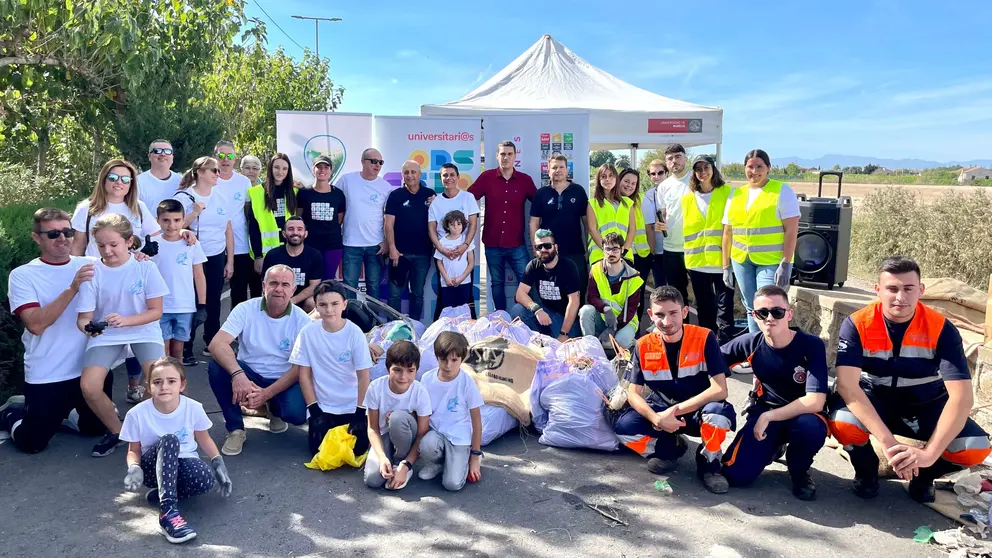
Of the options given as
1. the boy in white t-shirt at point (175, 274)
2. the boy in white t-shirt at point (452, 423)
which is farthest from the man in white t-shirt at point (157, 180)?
the boy in white t-shirt at point (452, 423)

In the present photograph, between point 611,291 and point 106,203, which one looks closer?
point 106,203

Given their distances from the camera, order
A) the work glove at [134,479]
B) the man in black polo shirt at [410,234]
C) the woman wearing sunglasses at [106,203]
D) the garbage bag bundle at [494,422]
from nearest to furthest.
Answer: the work glove at [134,479] → the garbage bag bundle at [494,422] → the woman wearing sunglasses at [106,203] → the man in black polo shirt at [410,234]

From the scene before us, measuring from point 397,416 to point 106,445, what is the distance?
1812 mm

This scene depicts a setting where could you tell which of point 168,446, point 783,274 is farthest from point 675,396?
point 168,446

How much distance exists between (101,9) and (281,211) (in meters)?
2.87

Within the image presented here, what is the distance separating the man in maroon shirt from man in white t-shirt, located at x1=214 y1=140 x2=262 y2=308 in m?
2.30

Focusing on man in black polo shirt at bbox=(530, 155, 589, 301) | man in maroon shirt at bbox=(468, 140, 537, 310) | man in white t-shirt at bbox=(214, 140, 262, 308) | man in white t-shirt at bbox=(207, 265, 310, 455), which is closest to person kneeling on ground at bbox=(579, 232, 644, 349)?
man in black polo shirt at bbox=(530, 155, 589, 301)

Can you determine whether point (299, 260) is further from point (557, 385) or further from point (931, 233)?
point (931, 233)

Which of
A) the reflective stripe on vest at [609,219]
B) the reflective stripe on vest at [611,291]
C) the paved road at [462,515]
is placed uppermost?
the reflective stripe on vest at [609,219]

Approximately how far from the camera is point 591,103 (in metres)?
9.80

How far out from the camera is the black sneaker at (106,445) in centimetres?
406

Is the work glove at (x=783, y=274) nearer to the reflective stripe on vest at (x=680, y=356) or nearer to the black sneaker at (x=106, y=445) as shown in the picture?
the reflective stripe on vest at (x=680, y=356)

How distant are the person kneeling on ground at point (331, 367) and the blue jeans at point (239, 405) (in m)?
0.23

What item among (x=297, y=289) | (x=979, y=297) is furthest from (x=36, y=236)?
(x=979, y=297)
